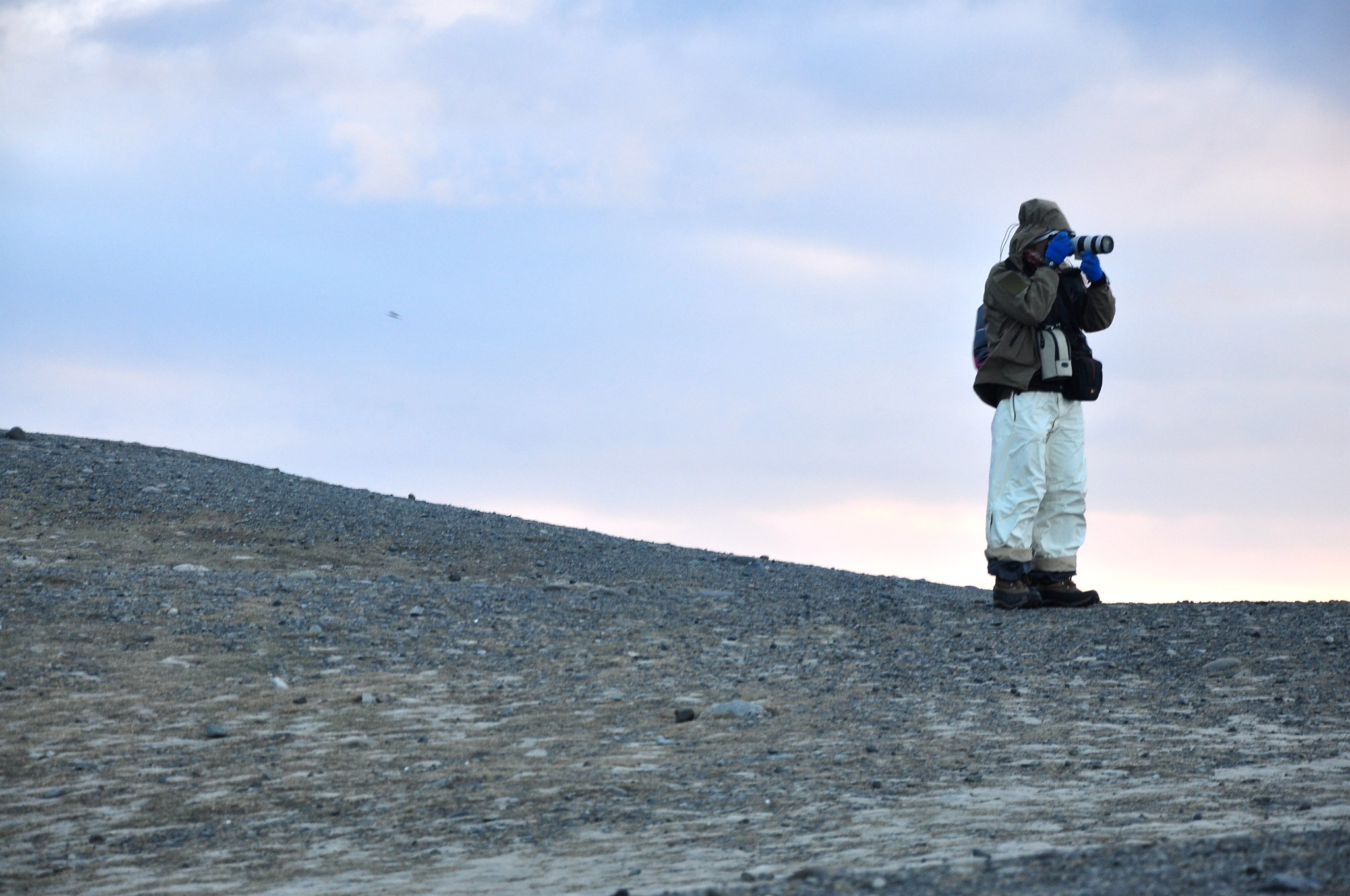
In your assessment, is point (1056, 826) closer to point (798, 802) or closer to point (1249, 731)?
point (798, 802)

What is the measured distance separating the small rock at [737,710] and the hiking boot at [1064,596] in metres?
4.30

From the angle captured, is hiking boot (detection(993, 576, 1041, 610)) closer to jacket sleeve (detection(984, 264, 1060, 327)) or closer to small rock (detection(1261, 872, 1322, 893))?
jacket sleeve (detection(984, 264, 1060, 327))

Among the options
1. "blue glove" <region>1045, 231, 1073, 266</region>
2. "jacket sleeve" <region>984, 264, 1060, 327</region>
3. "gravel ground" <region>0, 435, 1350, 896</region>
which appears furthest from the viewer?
"blue glove" <region>1045, 231, 1073, 266</region>

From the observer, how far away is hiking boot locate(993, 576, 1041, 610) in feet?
35.3

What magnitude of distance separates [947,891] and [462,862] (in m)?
1.86

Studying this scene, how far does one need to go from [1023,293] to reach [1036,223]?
0.77 meters

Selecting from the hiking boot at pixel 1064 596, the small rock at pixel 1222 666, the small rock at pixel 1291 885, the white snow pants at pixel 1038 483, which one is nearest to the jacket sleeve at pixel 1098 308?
the white snow pants at pixel 1038 483

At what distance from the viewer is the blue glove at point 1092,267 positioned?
10.7 metres

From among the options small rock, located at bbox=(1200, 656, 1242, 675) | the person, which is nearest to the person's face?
the person

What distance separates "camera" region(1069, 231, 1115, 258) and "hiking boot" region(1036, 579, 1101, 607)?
255cm

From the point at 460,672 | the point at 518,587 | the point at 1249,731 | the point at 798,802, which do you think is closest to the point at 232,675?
the point at 460,672

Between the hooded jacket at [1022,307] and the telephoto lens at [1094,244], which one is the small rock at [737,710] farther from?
the telephoto lens at [1094,244]

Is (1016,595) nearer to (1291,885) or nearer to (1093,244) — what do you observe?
(1093,244)

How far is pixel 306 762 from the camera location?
258 inches
